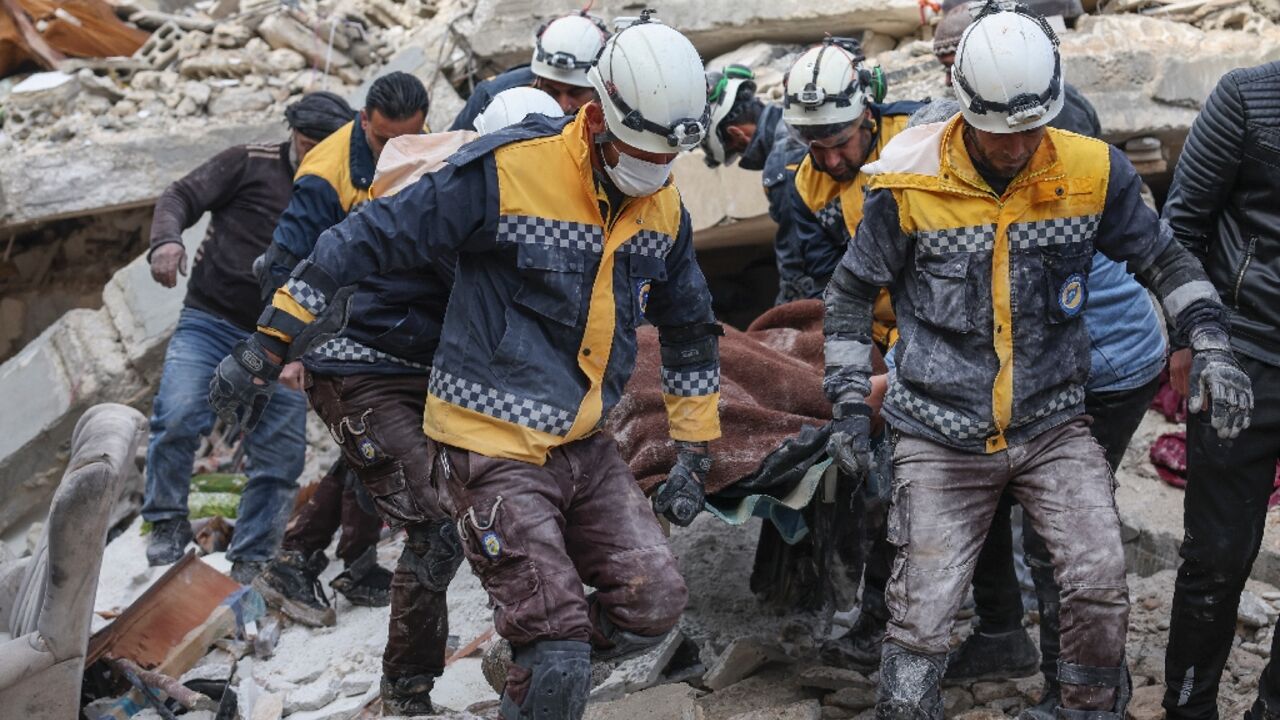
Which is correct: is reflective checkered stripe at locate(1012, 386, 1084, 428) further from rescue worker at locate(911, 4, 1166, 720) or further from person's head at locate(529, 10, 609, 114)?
person's head at locate(529, 10, 609, 114)

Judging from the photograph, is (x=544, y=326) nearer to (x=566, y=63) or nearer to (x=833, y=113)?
(x=833, y=113)

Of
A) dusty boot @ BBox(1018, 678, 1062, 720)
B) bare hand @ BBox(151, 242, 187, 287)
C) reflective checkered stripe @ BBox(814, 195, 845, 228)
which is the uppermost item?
reflective checkered stripe @ BBox(814, 195, 845, 228)

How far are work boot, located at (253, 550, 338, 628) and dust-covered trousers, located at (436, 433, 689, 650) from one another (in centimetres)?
204

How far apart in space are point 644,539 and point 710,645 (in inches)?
59.4

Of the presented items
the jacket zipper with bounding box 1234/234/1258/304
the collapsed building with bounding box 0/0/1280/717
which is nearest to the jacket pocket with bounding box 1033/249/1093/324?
the jacket zipper with bounding box 1234/234/1258/304

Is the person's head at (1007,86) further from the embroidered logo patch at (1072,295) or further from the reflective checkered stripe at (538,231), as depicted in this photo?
the reflective checkered stripe at (538,231)

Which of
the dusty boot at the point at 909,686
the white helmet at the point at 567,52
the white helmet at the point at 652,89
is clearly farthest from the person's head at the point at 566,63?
the dusty boot at the point at 909,686

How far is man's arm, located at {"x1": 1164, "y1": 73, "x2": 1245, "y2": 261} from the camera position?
3.69 m

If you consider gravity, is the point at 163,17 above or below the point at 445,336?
below

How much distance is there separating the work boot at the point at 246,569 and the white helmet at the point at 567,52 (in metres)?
2.28

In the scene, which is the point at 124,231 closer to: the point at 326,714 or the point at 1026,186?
the point at 326,714

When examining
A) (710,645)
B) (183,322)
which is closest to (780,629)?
(710,645)

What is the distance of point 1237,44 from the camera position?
6.40 meters

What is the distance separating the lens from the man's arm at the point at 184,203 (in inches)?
222
